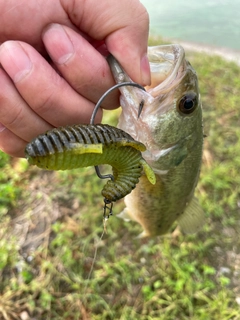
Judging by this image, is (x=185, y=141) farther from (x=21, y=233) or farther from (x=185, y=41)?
(x=185, y=41)

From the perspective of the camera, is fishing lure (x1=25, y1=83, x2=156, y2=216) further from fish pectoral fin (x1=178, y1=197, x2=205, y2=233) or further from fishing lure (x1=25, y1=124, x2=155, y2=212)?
fish pectoral fin (x1=178, y1=197, x2=205, y2=233)

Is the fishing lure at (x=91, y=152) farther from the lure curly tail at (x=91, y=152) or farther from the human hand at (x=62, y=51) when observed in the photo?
the human hand at (x=62, y=51)

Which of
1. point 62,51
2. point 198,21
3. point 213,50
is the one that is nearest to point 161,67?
point 62,51

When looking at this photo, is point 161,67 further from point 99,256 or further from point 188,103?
point 99,256

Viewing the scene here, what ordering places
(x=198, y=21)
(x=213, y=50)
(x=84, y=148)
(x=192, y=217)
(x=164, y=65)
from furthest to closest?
(x=198, y=21) < (x=213, y=50) < (x=192, y=217) < (x=164, y=65) < (x=84, y=148)

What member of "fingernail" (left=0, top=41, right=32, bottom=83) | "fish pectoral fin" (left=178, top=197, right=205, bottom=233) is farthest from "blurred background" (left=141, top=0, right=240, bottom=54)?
"fingernail" (left=0, top=41, right=32, bottom=83)

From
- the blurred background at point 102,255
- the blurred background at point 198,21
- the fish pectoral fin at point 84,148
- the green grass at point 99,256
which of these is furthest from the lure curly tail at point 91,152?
the blurred background at point 198,21

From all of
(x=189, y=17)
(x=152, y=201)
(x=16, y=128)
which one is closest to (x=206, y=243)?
(x=152, y=201)
